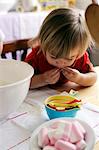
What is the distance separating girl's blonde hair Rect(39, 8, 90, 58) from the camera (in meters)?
0.92

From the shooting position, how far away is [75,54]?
0.95 m

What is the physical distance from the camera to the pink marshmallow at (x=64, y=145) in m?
0.54

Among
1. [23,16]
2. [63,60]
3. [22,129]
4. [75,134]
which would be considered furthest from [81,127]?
[23,16]

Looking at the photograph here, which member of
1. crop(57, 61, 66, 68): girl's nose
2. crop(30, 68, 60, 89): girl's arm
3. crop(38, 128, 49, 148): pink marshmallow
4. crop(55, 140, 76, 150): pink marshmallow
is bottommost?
crop(30, 68, 60, 89): girl's arm

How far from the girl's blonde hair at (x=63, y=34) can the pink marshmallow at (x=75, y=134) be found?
38 centimetres

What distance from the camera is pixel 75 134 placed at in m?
0.57

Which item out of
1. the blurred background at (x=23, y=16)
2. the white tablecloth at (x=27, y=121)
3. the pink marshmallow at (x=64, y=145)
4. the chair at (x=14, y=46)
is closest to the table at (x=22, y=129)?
the white tablecloth at (x=27, y=121)

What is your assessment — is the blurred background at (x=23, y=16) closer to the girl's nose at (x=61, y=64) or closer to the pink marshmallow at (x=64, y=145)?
the girl's nose at (x=61, y=64)

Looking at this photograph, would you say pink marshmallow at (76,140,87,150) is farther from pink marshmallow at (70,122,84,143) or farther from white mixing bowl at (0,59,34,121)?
white mixing bowl at (0,59,34,121)

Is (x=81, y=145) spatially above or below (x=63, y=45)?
below

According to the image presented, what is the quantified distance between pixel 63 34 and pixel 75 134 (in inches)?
17.6

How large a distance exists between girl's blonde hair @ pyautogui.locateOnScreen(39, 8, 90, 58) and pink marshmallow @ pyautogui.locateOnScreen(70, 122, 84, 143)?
1.25 feet

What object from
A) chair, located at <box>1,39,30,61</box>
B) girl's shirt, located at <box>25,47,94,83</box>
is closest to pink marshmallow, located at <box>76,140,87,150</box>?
girl's shirt, located at <box>25,47,94,83</box>

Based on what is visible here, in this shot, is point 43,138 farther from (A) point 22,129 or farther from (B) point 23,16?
(B) point 23,16
